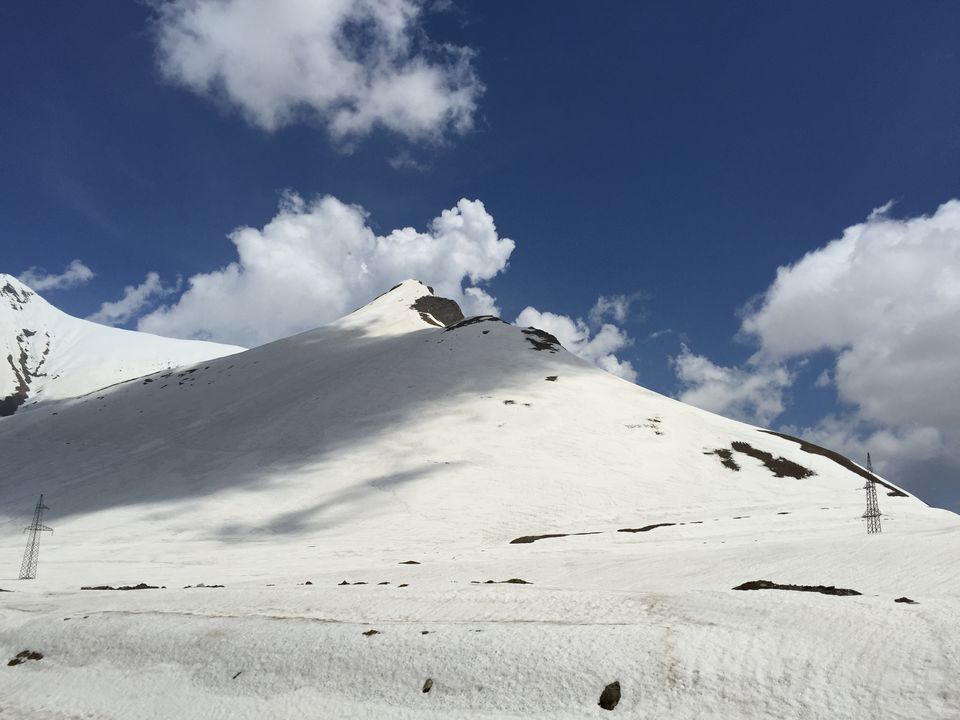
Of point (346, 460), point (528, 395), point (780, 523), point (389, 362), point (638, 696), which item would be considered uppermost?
point (389, 362)

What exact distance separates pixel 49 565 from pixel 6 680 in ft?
72.3

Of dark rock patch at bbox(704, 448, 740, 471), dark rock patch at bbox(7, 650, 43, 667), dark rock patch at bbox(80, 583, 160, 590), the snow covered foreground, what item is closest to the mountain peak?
the snow covered foreground

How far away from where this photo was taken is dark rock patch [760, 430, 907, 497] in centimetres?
5975

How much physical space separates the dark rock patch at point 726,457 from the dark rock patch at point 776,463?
5.10 ft

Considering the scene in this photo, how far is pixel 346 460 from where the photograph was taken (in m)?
57.3

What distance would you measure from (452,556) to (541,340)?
69.4m

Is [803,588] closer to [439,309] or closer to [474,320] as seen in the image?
[474,320]

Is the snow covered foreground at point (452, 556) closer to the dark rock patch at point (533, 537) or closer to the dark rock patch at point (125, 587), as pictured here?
the dark rock patch at point (533, 537)

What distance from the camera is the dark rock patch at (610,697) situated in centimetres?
1006

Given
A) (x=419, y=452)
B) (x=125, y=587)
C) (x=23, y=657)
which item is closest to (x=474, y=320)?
(x=419, y=452)

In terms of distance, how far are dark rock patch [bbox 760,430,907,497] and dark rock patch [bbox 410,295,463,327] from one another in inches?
3273

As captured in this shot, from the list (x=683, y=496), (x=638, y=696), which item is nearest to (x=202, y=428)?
(x=683, y=496)

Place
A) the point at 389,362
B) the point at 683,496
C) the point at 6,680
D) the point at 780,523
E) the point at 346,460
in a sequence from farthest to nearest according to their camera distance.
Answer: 1. the point at 389,362
2. the point at 346,460
3. the point at 683,496
4. the point at 780,523
5. the point at 6,680

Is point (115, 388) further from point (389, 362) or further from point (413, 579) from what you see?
point (413, 579)
